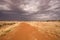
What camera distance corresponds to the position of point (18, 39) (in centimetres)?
1302

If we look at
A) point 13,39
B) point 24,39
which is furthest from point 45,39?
point 13,39

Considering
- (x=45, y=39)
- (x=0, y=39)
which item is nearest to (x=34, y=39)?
(x=45, y=39)

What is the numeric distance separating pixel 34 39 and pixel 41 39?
809 millimetres

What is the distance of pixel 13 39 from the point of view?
13133mm

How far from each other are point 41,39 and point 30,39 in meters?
1.25

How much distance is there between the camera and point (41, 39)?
13.2 metres

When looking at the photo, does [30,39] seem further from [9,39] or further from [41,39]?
[9,39]

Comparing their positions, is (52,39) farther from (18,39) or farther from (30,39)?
(18,39)

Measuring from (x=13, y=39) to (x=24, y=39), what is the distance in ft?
4.04

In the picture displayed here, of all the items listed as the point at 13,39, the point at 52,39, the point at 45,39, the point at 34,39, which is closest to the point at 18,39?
the point at 13,39

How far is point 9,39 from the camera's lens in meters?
13.2

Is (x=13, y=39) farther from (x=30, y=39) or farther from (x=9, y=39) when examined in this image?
(x=30, y=39)

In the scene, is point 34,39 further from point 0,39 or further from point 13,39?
point 0,39

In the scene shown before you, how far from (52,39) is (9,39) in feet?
16.1
